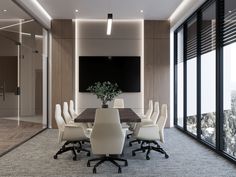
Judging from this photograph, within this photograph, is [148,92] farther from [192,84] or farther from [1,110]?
[1,110]

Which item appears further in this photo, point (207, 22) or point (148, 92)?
point (148, 92)

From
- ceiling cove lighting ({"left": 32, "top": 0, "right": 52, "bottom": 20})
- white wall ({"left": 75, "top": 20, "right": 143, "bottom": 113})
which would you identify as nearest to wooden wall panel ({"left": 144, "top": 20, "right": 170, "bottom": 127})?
white wall ({"left": 75, "top": 20, "right": 143, "bottom": 113})

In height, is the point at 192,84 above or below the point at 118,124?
above

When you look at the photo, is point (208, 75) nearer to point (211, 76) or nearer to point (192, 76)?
point (211, 76)

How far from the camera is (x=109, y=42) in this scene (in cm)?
953

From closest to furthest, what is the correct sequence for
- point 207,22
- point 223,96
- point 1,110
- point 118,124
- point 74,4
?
point 118,124
point 223,96
point 1,110
point 207,22
point 74,4

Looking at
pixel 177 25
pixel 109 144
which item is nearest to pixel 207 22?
pixel 177 25

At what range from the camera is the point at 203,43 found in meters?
6.69

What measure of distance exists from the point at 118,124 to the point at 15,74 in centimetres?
356

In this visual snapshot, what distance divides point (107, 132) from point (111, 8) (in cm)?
469

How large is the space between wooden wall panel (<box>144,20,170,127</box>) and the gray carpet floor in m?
3.15

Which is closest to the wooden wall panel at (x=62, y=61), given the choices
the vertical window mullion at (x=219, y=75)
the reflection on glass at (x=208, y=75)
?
the reflection on glass at (x=208, y=75)

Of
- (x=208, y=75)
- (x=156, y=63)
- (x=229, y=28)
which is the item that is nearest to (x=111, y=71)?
(x=156, y=63)

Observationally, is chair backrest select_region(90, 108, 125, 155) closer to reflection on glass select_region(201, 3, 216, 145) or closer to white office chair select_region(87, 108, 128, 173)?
white office chair select_region(87, 108, 128, 173)
